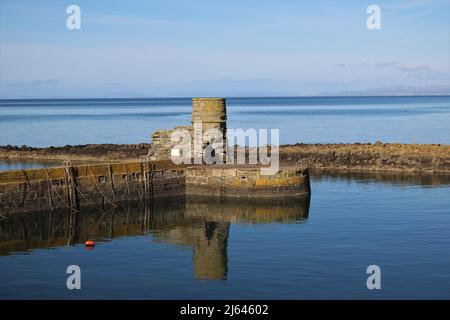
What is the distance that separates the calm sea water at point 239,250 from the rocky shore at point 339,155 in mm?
10510

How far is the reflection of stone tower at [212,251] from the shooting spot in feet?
59.6

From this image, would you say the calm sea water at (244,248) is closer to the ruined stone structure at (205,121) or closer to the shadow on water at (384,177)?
the shadow on water at (384,177)

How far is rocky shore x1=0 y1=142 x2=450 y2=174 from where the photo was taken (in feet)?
134

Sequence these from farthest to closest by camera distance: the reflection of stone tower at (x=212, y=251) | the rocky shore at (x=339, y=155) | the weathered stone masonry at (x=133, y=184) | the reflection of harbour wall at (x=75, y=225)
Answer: the rocky shore at (x=339, y=155) < the weathered stone masonry at (x=133, y=184) < the reflection of harbour wall at (x=75, y=225) < the reflection of stone tower at (x=212, y=251)

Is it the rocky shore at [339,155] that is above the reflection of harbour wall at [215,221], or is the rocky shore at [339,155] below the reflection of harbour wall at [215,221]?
above

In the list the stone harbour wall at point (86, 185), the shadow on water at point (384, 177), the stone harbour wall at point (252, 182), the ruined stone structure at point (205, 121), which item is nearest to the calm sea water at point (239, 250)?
the stone harbour wall at point (86, 185)

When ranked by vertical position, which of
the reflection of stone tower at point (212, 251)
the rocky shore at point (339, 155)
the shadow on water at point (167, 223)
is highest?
the rocky shore at point (339, 155)

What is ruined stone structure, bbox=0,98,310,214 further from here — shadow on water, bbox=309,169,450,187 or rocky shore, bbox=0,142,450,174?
rocky shore, bbox=0,142,450,174

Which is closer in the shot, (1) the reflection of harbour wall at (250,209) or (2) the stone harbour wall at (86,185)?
(2) the stone harbour wall at (86,185)

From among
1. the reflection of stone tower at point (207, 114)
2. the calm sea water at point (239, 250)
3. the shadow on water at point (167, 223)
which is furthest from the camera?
the reflection of stone tower at point (207, 114)

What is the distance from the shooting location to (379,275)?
17.4 meters

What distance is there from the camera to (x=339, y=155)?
44.9m

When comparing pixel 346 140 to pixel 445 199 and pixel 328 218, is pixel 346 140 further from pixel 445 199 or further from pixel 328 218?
pixel 328 218
